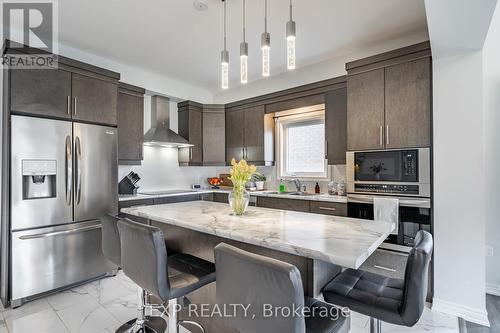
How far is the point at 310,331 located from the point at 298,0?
2503 mm

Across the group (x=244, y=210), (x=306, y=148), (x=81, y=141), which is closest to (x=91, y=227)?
(x=81, y=141)

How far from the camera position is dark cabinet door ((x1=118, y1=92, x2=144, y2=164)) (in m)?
3.57

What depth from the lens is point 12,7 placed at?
2.50m

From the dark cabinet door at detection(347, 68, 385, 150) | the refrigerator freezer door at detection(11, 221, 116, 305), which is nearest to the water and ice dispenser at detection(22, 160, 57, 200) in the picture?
the refrigerator freezer door at detection(11, 221, 116, 305)

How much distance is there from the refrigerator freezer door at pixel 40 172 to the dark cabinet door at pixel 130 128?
0.84 metres

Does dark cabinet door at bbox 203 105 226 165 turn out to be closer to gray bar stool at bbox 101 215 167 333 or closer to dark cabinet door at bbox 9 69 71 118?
dark cabinet door at bbox 9 69 71 118

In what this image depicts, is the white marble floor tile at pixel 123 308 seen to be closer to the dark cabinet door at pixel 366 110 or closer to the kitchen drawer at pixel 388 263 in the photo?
the kitchen drawer at pixel 388 263

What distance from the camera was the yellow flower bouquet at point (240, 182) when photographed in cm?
202

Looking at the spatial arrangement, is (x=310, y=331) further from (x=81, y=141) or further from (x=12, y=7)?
(x=12, y=7)

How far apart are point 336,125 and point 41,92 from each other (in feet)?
10.8

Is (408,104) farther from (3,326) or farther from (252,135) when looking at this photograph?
(3,326)

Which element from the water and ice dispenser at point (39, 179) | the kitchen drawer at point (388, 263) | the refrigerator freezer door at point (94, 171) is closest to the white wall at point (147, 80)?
the refrigerator freezer door at point (94, 171)

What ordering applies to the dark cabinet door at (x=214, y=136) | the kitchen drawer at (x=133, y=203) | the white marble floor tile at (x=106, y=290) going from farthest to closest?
the dark cabinet door at (x=214, y=136) < the kitchen drawer at (x=133, y=203) < the white marble floor tile at (x=106, y=290)

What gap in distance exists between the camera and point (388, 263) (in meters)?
2.60
